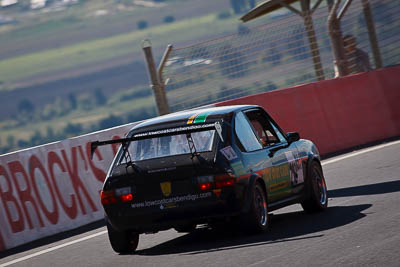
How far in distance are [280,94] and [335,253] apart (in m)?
10.2

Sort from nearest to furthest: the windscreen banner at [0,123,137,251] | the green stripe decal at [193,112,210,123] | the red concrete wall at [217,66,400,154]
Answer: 1. the green stripe decal at [193,112,210,123]
2. the windscreen banner at [0,123,137,251]
3. the red concrete wall at [217,66,400,154]

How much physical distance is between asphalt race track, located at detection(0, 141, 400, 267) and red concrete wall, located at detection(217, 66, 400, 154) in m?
4.39

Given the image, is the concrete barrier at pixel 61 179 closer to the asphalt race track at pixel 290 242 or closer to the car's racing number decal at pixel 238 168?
the asphalt race track at pixel 290 242

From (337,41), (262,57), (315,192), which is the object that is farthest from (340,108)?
(315,192)

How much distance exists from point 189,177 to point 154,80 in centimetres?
854

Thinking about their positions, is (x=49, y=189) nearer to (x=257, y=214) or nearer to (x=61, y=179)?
(x=61, y=179)

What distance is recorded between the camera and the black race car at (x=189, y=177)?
8961 mm

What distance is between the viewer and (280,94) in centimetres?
1775

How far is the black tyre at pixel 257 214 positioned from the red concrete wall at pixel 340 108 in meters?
→ 7.72

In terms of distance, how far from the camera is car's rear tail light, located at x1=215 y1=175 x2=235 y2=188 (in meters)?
8.91

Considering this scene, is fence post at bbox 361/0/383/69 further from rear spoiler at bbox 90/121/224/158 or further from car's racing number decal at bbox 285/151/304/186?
rear spoiler at bbox 90/121/224/158

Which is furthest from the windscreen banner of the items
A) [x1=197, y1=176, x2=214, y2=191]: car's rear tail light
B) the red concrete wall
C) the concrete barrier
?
[x1=197, y1=176, x2=214, y2=191]: car's rear tail light

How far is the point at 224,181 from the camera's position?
29.3 feet

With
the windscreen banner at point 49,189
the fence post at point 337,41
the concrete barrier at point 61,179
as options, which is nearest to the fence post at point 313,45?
the fence post at point 337,41
